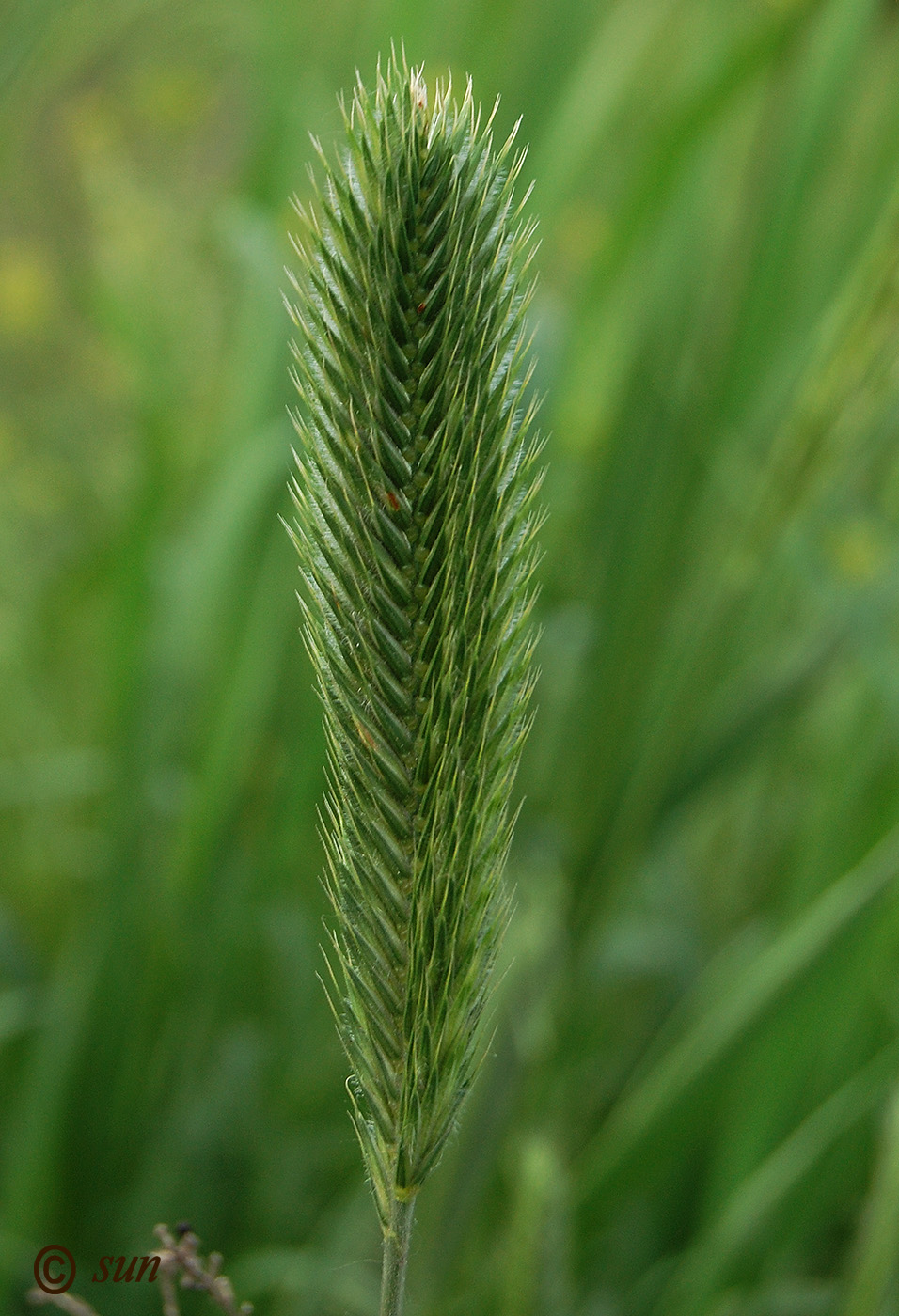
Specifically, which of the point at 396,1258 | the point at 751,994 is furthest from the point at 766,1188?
the point at 396,1258

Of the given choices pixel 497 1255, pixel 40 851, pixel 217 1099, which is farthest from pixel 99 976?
pixel 40 851

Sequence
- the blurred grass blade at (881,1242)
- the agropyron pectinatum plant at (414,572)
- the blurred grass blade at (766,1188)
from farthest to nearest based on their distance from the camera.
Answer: the blurred grass blade at (766,1188), the blurred grass blade at (881,1242), the agropyron pectinatum plant at (414,572)

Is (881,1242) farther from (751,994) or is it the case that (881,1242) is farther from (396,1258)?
(396,1258)

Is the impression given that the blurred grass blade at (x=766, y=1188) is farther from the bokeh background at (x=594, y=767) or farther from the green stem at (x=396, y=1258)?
the green stem at (x=396, y=1258)

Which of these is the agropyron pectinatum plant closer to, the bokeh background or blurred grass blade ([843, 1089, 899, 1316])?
blurred grass blade ([843, 1089, 899, 1316])

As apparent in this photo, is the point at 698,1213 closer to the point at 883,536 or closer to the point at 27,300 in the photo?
the point at 883,536

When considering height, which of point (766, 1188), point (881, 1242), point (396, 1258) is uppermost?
point (396, 1258)

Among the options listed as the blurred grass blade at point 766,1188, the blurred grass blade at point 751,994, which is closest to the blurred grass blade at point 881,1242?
the blurred grass blade at point 751,994

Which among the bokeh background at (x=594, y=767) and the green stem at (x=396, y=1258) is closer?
the green stem at (x=396, y=1258)
